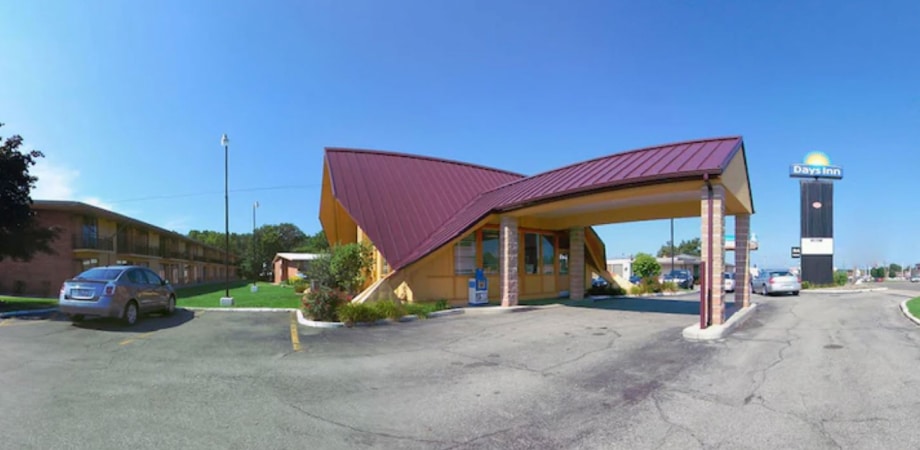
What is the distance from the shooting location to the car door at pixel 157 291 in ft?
43.4

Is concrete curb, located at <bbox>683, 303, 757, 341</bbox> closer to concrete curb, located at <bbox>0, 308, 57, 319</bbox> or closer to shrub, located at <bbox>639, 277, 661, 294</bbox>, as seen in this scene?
shrub, located at <bbox>639, 277, 661, 294</bbox>

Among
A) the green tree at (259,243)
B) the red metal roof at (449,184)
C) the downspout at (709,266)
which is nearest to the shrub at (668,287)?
the red metal roof at (449,184)

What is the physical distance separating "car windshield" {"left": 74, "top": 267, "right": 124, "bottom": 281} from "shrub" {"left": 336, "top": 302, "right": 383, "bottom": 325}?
5539 mm

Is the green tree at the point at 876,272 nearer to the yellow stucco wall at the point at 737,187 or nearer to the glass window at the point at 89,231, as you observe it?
the yellow stucco wall at the point at 737,187

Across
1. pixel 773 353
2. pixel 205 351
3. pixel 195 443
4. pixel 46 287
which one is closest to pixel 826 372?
pixel 773 353

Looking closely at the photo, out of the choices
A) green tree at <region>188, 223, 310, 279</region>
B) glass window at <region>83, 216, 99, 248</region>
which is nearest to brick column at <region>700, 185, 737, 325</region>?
glass window at <region>83, 216, 99, 248</region>

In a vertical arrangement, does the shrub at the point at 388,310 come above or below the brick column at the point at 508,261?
below

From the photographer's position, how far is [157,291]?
1346cm

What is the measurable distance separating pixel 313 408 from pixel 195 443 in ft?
4.41

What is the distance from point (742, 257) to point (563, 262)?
8.45 meters

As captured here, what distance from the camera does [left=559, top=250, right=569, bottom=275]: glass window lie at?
21161 millimetres

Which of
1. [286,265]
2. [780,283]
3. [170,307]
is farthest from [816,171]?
[286,265]

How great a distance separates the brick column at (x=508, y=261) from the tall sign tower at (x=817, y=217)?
30.1 m

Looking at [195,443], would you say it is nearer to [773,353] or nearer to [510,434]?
[510,434]
